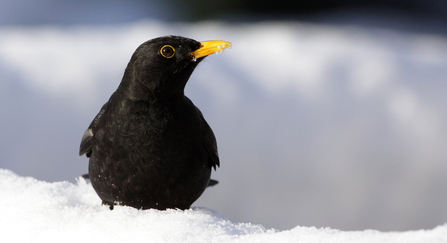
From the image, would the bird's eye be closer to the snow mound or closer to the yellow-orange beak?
the yellow-orange beak

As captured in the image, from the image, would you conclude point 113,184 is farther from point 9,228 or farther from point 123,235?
point 9,228

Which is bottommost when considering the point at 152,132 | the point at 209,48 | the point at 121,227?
the point at 121,227

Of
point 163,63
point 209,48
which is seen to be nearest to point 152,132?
point 163,63

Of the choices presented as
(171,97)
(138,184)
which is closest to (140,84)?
(171,97)

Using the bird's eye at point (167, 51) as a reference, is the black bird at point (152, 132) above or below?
below

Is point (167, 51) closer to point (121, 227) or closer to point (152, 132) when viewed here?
point (152, 132)

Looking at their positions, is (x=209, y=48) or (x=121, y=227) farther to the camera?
(x=209, y=48)

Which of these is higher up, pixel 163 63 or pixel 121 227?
pixel 163 63

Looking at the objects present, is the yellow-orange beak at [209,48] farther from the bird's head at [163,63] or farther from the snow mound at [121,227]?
the snow mound at [121,227]

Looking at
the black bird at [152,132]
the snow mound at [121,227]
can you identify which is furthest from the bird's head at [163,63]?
the snow mound at [121,227]
